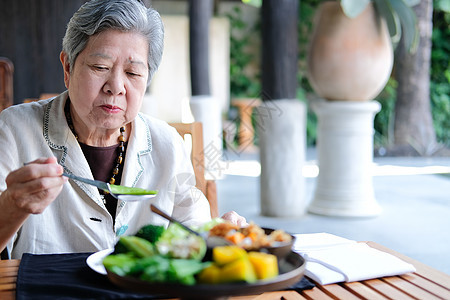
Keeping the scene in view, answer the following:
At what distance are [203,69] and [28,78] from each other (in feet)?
6.60

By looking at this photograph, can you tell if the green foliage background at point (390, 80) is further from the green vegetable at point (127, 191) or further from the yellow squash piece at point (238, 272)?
the yellow squash piece at point (238, 272)

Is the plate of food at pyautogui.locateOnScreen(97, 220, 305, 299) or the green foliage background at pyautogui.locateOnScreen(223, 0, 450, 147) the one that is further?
the green foliage background at pyautogui.locateOnScreen(223, 0, 450, 147)

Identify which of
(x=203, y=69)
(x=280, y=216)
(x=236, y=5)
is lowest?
(x=280, y=216)

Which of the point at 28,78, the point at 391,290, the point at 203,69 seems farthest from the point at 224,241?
the point at 203,69

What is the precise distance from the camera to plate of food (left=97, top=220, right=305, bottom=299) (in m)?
0.71

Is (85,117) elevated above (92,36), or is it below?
below

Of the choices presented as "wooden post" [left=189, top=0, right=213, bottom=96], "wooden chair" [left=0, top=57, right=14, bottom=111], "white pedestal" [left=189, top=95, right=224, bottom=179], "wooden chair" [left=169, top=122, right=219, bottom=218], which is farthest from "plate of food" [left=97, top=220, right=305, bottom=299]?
"wooden post" [left=189, top=0, right=213, bottom=96]

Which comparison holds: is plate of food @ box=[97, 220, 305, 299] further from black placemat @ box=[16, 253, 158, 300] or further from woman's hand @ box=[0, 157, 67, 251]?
woman's hand @ box=[0, 157, 67, 251]

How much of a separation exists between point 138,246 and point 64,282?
0.24 metres

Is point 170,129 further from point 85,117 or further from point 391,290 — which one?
point 391,290

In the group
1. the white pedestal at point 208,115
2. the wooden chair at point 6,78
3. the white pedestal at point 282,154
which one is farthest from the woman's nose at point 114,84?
the white pedestal at point 208,115

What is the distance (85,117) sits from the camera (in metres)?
1.45

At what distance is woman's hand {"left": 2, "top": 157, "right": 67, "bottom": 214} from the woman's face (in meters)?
0.38

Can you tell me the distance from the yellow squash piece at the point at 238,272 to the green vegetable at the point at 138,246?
0.55ft
